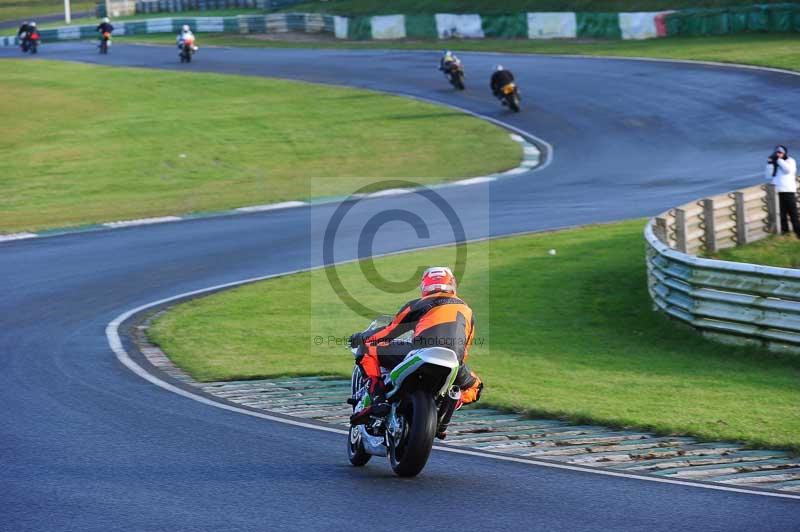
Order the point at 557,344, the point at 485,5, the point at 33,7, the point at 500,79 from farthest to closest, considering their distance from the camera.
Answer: the point at 33,7
the point at 485,5
the point at 500,79
the point at 557,344

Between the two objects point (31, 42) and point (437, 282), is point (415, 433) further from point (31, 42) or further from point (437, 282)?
point (31, 42)

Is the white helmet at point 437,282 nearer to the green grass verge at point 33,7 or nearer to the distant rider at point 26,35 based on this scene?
the distant rider at point 26,35

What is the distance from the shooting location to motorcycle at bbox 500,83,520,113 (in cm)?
4006

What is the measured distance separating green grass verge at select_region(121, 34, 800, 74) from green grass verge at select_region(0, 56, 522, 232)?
35.2ft

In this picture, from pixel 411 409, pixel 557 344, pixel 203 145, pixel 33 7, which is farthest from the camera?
pixel 33 7

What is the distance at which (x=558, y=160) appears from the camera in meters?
33.4

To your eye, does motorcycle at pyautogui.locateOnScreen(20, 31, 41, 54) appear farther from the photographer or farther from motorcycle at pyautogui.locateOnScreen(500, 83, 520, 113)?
the photographer

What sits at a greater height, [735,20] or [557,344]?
[735,20]

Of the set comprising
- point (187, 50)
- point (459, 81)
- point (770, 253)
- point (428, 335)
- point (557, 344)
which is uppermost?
point (187, 50)

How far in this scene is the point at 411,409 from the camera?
343 inches

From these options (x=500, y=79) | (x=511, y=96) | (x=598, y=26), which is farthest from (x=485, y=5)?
(x=511, y=96)

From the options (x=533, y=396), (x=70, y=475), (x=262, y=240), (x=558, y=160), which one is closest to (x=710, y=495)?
(x=533, y=396)

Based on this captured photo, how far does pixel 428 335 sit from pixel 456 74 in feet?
119

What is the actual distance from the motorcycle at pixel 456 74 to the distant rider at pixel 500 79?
3535 millimetres
